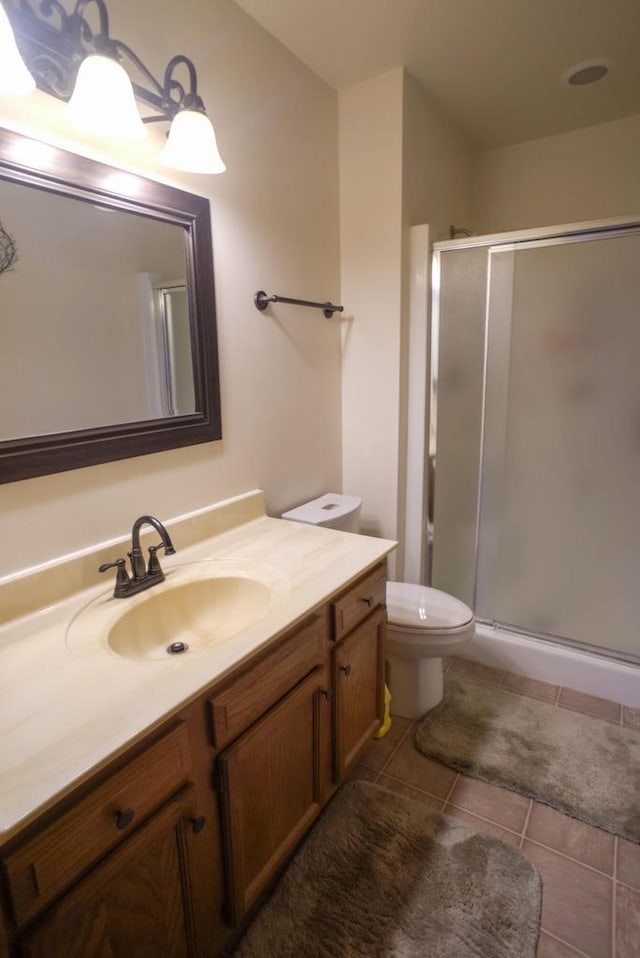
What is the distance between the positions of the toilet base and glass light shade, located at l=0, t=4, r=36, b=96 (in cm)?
189

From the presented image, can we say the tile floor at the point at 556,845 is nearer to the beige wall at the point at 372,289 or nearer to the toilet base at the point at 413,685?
the toilet base at the point at 413,685

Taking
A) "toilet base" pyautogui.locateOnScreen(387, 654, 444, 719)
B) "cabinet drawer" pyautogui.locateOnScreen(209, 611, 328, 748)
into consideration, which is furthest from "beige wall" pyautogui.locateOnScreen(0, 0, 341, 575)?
"toilet base" pyautogui.locateOnScreen(387, 654, 444, 719)

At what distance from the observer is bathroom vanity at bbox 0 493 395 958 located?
71cm

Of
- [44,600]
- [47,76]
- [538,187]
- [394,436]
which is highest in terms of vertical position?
[538,187]

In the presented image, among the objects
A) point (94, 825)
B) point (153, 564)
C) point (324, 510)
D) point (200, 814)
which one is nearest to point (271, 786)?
point (200, 814)

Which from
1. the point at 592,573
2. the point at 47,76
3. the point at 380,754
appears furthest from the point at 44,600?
the point at 592,573

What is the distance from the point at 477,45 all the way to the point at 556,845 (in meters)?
2.62

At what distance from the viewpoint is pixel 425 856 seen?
139 cm

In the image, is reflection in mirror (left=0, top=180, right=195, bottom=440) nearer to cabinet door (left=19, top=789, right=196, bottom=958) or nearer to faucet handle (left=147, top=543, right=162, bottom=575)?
faucet handle (left=147, top=543, right=162, bottom=575)

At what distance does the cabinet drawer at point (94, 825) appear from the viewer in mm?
669

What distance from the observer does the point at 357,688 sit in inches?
57.9

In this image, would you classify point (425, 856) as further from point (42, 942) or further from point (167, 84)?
point (167, 84)

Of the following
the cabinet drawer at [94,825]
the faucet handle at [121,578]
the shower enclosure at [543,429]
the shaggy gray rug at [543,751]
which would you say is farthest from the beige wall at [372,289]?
the cabinet drawer at [94,825]

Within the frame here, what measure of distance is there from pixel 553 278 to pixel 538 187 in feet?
3.35
